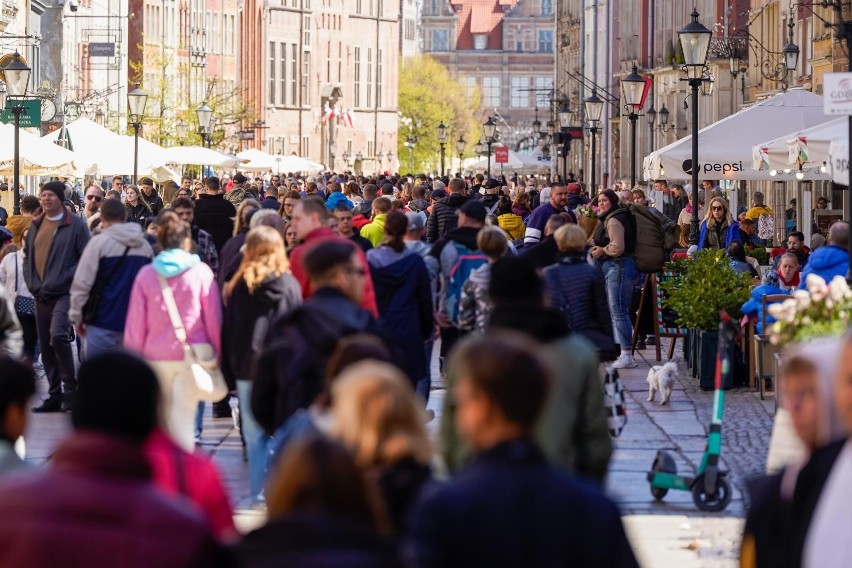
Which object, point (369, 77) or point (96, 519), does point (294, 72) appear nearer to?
point (369, 77)

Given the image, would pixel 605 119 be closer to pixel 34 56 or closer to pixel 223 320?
pixel 34 56

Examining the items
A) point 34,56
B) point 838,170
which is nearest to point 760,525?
point 838,170

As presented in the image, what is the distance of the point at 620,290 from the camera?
18.4 metres

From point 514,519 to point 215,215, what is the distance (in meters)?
13.9

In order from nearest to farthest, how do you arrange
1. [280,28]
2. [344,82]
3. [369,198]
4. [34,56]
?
[369,198], [34,56], [280,28], [344,82]

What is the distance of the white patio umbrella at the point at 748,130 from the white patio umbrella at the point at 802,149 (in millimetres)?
2354

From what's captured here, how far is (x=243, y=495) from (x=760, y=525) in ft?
19.2

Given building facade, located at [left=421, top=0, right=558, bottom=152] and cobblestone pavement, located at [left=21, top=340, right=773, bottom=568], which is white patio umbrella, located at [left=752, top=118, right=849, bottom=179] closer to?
cobblestone pavement, located at [left=21, top=340, right=773, bottom=568]

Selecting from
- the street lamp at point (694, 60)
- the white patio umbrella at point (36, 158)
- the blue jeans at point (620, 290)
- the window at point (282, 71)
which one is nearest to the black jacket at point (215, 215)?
the blue jeans at point (620, 290)

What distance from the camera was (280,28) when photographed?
105375 mm

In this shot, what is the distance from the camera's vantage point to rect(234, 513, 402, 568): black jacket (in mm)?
3848

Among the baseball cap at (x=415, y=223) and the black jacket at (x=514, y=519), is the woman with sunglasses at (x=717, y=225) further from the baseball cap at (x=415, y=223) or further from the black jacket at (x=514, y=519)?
the black jacket at (x=514, y=519)

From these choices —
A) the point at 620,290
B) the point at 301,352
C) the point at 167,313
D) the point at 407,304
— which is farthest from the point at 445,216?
the point at 301,352

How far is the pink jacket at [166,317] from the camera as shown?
10.5m
